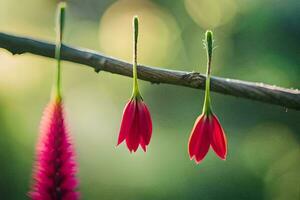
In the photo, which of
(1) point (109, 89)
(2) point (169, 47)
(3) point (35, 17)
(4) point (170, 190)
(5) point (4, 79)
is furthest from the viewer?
(3) point (35, 17)

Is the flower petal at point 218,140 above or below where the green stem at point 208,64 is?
below

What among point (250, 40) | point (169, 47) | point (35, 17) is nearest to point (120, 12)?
point (35, 17)

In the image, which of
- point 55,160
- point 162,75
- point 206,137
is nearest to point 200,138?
point 206,137

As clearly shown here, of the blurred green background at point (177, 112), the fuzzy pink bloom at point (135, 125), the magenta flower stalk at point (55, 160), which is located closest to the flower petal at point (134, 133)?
the fuzzy pink bloom at point (135, 125)

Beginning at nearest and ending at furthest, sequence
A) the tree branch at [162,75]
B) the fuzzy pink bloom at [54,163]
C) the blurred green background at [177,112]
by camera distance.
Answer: the fuzzy pink bloom at [54,163] < the tree branch at [162,75] < the blurred green background at [177,112]

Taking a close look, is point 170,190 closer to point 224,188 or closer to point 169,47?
point 224,188

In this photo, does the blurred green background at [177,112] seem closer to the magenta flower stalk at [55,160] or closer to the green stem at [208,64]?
the green stem at [208,64]

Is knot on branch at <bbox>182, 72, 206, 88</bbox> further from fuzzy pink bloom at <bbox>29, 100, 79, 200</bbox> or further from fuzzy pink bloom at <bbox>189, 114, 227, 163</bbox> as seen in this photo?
fuzzy pink bloom at <bbox>29, 100, 79, 200</bbox>

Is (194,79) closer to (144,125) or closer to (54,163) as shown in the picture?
(144,125)
